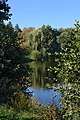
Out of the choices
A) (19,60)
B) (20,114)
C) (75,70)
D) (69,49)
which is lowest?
(20,114)

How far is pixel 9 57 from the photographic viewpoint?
25.7m

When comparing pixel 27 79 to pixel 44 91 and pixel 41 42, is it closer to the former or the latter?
pixel 44 91

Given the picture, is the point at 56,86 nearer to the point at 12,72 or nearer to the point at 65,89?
the point at 65,89

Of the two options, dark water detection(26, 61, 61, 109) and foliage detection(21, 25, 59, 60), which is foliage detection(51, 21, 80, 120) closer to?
dark water detection(26, 61, 61, 109)

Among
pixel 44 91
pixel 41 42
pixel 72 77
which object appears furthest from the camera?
pixel 41 42

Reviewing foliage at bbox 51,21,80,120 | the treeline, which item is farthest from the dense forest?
the treeline

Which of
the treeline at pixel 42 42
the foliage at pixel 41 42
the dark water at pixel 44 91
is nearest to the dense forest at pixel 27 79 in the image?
the dark water at pixel 44 91

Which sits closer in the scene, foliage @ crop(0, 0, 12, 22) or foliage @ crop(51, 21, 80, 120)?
foliage @ crop(51, 21, 80, 120)

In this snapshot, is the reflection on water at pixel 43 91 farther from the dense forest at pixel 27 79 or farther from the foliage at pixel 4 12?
the foliage at pixel 4 12

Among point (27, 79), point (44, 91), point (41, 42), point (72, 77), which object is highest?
point (41, 42)

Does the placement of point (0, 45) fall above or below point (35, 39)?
below

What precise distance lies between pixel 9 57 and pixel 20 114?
10633 millimetres

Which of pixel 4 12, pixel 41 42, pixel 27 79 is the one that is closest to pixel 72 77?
pixel 4 12

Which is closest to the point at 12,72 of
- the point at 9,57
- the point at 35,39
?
the point at 9,57
